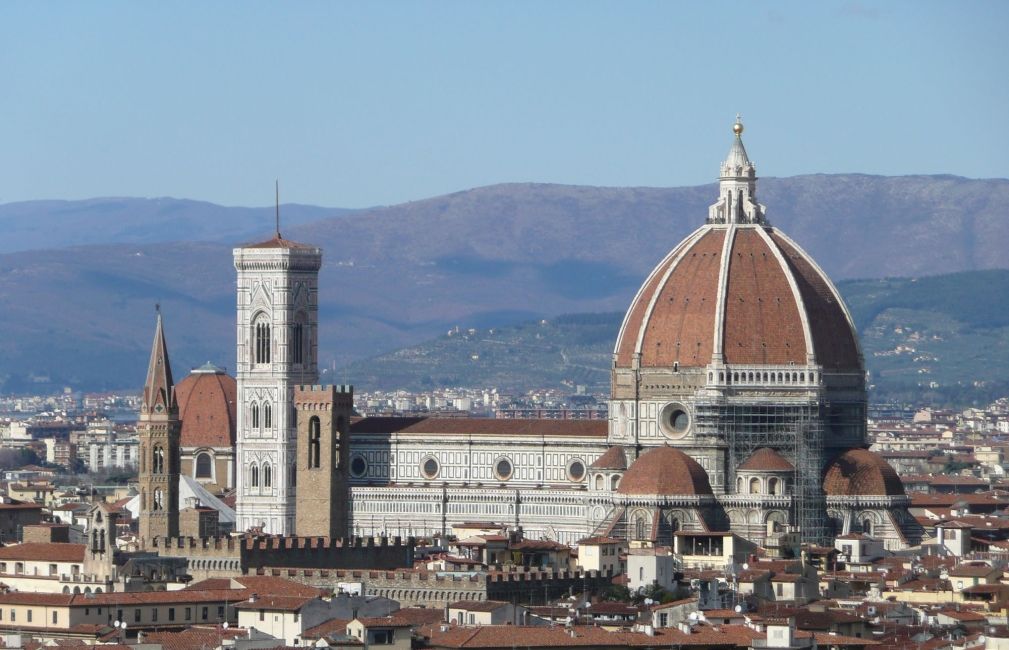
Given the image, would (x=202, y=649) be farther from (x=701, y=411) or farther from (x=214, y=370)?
(x=214, y=370)

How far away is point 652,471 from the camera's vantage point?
4491 inches

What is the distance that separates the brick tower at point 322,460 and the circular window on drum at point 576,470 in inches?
326

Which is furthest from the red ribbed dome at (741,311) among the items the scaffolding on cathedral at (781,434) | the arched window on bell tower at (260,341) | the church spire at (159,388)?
the church spire at (159,388)

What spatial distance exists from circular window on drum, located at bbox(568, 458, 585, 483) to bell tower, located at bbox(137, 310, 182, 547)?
59.9ft

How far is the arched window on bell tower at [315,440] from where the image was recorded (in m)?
118

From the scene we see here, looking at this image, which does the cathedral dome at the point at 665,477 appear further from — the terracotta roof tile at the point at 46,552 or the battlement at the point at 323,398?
the terracotta roof tile at the point at 46,552

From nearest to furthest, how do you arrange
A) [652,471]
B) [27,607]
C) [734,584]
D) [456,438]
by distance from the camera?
[27,607]
[734,584]
[652,471]
[456,438]

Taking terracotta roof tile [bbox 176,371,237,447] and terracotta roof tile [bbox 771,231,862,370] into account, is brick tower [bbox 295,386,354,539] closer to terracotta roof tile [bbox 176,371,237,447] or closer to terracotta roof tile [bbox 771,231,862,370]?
terracotta roof tile [bbox 771,231,862,370]

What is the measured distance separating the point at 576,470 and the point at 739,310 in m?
8.62

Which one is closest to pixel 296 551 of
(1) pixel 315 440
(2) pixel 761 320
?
(1) pixel 315 440

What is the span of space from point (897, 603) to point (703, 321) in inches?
1445

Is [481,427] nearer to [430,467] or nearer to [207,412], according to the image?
[430,467]

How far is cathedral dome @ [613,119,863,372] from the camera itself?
11844 centimetres

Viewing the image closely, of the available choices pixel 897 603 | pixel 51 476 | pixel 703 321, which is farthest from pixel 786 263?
pixel 51 476
